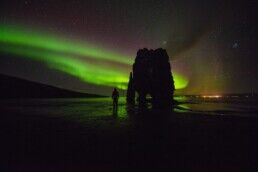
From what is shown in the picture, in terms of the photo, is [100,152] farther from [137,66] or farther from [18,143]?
[137,66]

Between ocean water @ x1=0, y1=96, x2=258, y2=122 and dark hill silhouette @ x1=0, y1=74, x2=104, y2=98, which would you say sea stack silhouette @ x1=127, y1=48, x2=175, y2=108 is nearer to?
ocean water @ x1=0, y1=96, x2=258, y2=122

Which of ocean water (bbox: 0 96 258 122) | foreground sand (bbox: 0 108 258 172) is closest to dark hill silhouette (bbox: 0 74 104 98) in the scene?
ocean water (bbox: 0 96 258 122)

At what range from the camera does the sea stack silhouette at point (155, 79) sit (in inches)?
1972

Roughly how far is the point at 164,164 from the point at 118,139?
387cm

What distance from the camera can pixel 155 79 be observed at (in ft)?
171

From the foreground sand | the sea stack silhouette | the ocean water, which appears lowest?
the foreground sand

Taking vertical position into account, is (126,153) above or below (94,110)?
below

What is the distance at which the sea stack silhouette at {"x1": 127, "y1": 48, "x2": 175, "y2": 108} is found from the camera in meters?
50.1

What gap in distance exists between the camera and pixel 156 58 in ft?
176

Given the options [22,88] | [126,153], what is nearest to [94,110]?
[126,153]

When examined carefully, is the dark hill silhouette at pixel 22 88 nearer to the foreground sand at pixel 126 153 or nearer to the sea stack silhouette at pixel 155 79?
the sea stack silhouette at pixel 155 79

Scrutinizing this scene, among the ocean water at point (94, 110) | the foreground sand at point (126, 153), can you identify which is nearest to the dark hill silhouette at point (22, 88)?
the ocean water at point (94, 110)

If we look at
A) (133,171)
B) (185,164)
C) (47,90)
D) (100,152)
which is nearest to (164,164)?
(185,164)

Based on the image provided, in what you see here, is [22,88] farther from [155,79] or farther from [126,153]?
[126,153]
